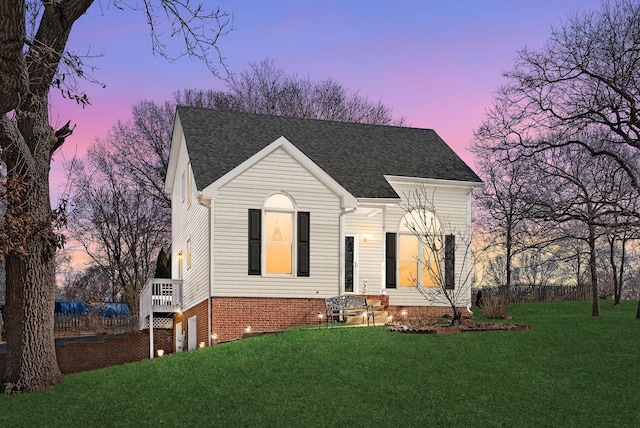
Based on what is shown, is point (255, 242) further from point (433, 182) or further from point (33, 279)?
point (433, 182)

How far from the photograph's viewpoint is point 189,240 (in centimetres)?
2769

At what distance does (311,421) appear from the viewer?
13.0 m

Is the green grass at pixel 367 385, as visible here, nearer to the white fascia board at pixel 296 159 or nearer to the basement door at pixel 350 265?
the white fascia board at pixel 296 159

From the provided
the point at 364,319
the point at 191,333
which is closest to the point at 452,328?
the point at 364,319

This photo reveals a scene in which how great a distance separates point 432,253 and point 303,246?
18.7 feet

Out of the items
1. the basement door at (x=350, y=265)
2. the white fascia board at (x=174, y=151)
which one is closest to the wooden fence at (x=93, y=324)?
the white fascia board at (x=174, y=151)

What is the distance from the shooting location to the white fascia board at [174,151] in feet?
97.3

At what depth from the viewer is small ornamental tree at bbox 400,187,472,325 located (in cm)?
2741

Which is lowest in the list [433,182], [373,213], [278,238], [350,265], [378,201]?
[350,265]

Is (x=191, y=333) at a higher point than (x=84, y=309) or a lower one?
higher

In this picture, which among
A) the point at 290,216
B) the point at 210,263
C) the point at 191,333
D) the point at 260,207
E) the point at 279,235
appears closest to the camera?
the point at 210,263

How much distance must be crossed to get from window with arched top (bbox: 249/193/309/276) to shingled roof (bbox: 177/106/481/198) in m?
1.92

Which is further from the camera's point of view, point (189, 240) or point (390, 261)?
point (189, 240)

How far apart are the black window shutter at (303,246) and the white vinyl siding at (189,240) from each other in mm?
2796
